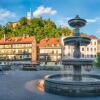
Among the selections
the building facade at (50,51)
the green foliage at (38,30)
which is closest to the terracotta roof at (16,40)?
the building facade at (50,51)

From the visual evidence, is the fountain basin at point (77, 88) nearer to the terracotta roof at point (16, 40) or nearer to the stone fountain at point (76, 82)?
the stone fountain at point (76, 82)

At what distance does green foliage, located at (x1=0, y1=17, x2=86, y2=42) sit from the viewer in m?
109

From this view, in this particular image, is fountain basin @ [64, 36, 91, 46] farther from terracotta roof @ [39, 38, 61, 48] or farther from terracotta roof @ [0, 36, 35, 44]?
terracotta roof @ [39, 38, 61, 48]

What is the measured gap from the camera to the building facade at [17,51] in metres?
94.5

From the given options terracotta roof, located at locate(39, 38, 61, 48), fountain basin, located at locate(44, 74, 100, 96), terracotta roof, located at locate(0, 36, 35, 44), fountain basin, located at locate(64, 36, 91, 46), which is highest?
terracotta roof, located at locate(0, 36, 35, 44)

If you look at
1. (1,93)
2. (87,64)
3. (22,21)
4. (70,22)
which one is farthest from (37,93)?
(22,21)

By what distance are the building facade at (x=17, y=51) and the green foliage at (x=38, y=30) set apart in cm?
1023

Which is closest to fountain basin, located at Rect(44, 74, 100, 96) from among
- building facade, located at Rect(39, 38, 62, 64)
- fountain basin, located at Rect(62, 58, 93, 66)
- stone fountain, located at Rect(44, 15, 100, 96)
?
stone fountain, located at Rect(44, 15, 100, 96)

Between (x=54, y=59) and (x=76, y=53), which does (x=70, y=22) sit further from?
(x=54, y=59)

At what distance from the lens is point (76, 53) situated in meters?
25.6

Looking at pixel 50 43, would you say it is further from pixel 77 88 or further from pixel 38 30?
pixel 77 88

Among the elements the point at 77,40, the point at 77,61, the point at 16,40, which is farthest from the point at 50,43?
the point at 77,61

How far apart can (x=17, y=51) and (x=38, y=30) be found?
16358 mm

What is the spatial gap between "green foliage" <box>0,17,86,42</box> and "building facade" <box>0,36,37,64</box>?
1023 cm
